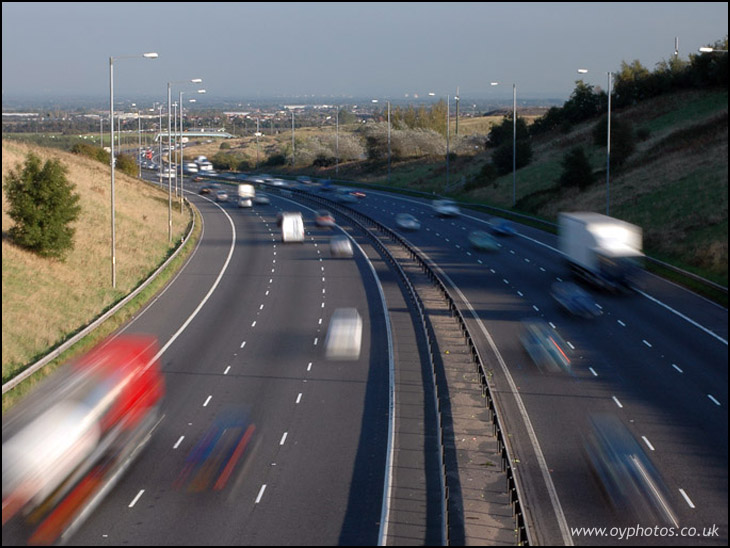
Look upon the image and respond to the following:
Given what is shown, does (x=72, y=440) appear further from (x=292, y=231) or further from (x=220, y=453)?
(x=292, y=231)

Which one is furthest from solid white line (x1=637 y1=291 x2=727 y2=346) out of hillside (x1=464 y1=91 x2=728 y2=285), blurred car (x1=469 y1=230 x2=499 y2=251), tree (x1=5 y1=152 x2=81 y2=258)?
tree (x1=5 y1=152 x2=81 y2=258)

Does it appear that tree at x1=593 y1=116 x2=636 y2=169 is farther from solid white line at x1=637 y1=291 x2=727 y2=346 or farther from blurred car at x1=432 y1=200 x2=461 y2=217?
solid white line at x1=637 y1=291 x2=727 y2=346

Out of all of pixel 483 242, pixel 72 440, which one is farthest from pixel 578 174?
pixel 72 440

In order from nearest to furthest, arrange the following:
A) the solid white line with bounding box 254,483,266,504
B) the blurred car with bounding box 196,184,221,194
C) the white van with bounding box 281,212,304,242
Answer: the solid white line with bounding box 254,483,266,504
the white van with bounding box 281,212,304,242
the blurred car with bounding box 196,184,221,194

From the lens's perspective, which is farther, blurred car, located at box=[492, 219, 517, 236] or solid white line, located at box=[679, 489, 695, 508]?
blurred car, located at box=[492, 219, 517, 236]

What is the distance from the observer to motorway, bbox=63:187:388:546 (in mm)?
16344

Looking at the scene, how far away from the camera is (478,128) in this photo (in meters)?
182

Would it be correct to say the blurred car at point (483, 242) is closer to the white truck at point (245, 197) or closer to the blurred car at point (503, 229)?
the blurred car at point (503, 229)

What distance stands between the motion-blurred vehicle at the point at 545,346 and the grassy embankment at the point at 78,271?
1529cm

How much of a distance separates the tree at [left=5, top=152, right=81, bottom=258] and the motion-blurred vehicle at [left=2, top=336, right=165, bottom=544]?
1893cm

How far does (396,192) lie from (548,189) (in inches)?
863

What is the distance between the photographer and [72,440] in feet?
61.1

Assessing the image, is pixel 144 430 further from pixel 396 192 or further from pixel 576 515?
pixel 396 192

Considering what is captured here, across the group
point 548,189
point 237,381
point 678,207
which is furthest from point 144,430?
point 548,189
